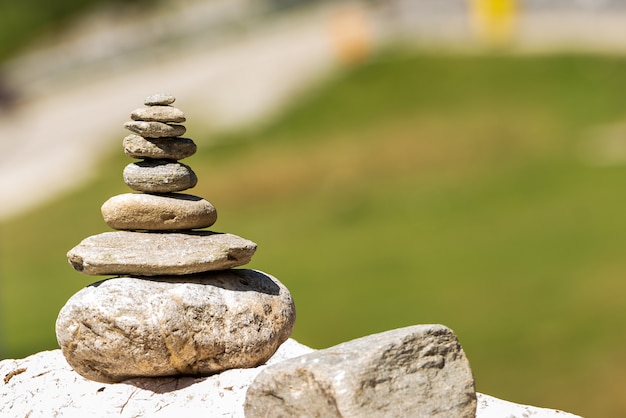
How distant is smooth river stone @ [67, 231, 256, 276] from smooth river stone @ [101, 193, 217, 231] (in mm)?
119

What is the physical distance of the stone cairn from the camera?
1094cm

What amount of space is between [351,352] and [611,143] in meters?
23.1

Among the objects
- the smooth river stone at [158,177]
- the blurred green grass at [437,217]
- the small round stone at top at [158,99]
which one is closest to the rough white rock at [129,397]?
the smooth river stone at [158,177]

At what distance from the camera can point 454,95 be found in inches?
1417

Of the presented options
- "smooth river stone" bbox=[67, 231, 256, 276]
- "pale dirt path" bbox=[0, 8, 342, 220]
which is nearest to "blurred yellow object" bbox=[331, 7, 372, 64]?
"pale dirt path" bbox=[0, 8, 342, 220]

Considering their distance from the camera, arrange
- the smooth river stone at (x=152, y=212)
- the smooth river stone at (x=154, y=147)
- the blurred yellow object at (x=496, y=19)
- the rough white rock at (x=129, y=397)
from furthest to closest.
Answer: the blurred yellow object at (x=496, y=19), the smooth river stone at (x=154, y=147), the smooth river stone at (x=152, y=212), the rough white rock at (x=129, y=397)

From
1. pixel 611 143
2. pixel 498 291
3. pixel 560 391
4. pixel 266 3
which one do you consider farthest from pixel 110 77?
pixel 560 391

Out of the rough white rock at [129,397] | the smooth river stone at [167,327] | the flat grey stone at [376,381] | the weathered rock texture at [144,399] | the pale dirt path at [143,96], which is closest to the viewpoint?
the flat grey stone at [376,381]

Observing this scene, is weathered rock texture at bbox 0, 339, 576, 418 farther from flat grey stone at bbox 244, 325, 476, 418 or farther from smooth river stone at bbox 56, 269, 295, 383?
flat grey stone at bbox 244, 325, 476, 418

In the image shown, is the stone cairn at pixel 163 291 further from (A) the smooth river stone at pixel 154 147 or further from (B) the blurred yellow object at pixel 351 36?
(B) the blurred yellow object at pixel 351 36

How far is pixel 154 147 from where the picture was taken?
11.5 meters

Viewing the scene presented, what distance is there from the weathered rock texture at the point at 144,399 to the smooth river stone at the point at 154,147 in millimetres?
2442

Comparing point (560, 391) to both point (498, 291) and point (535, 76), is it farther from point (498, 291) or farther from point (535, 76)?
point (535, 76)

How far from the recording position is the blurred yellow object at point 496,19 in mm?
37906
